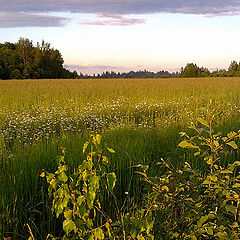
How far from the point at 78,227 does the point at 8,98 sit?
1124 cm

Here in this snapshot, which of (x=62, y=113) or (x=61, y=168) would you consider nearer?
(x=61, y=168)

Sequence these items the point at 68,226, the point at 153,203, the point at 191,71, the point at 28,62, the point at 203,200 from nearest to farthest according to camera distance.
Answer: the point at 68,226, the point at 153,203, the point at 203,200, the point at 28,62, the point at 191,71

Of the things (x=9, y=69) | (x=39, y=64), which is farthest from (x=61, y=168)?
(x=39, y=64)

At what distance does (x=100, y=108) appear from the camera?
959cm

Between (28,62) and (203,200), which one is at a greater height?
(28,62)

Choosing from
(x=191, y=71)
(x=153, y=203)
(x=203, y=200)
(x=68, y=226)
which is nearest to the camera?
(x=68, y=226)

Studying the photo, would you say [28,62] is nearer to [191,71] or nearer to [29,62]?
[29,62]

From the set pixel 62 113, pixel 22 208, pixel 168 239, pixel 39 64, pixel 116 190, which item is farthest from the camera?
pixel 39 64

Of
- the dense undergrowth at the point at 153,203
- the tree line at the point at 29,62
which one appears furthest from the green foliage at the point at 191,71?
the dense undergrowth at the point at 153,203

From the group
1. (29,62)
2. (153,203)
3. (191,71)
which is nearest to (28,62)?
(29,62)

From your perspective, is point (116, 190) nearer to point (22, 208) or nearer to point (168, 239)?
point (22, 208)

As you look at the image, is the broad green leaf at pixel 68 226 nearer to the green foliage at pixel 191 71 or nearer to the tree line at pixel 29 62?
the tree line at pixel 29 62

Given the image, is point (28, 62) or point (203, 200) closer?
point (203, 200)

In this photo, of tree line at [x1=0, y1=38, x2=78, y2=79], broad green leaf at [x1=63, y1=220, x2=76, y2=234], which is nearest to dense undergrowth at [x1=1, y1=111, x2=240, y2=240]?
broad green leaf at [x1=63, y1=220, x2=76, y2=234]
